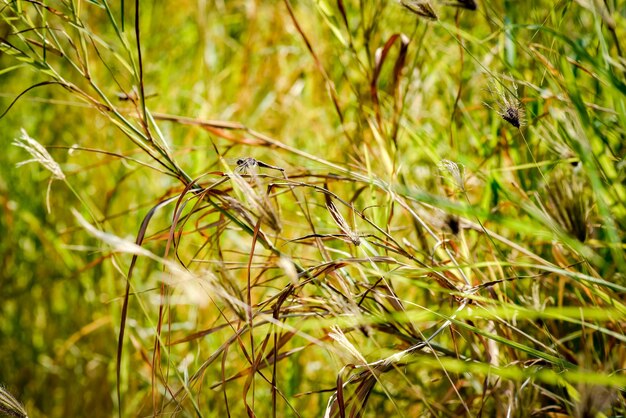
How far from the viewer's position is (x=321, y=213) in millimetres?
1180

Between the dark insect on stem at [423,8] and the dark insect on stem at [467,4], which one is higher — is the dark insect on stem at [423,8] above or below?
below

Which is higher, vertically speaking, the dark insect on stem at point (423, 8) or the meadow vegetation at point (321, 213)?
the dark insect on stem at point (423, 8)

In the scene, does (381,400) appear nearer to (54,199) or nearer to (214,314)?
(214,314)

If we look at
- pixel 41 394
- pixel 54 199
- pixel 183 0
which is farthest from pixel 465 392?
pixel 183 0

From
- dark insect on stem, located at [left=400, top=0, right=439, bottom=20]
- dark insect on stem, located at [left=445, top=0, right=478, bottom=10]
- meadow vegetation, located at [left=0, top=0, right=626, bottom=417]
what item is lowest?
meadow vegetation, located at [left=0, top=0, right=626, bottom=417]

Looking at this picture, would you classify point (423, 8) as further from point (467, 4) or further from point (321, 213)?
point (321, 213)

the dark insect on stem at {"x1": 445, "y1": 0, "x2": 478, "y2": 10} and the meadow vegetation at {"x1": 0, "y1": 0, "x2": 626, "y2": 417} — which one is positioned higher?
the dark insect on stem at {"x1": 445, "y1": 0, "x2": 478, "y2": 10}

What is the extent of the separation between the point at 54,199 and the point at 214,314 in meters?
0.51

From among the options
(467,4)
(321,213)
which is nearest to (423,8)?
(467,4)

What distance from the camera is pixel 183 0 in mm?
1939

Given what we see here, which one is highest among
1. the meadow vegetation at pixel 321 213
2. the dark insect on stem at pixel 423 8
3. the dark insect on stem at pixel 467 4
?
the dark insect on stem at pixel 467 4

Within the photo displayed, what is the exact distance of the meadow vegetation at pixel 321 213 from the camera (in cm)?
61

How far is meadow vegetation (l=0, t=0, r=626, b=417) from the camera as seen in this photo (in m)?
0.61

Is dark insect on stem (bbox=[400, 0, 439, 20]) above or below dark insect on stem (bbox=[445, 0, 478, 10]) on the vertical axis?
below
